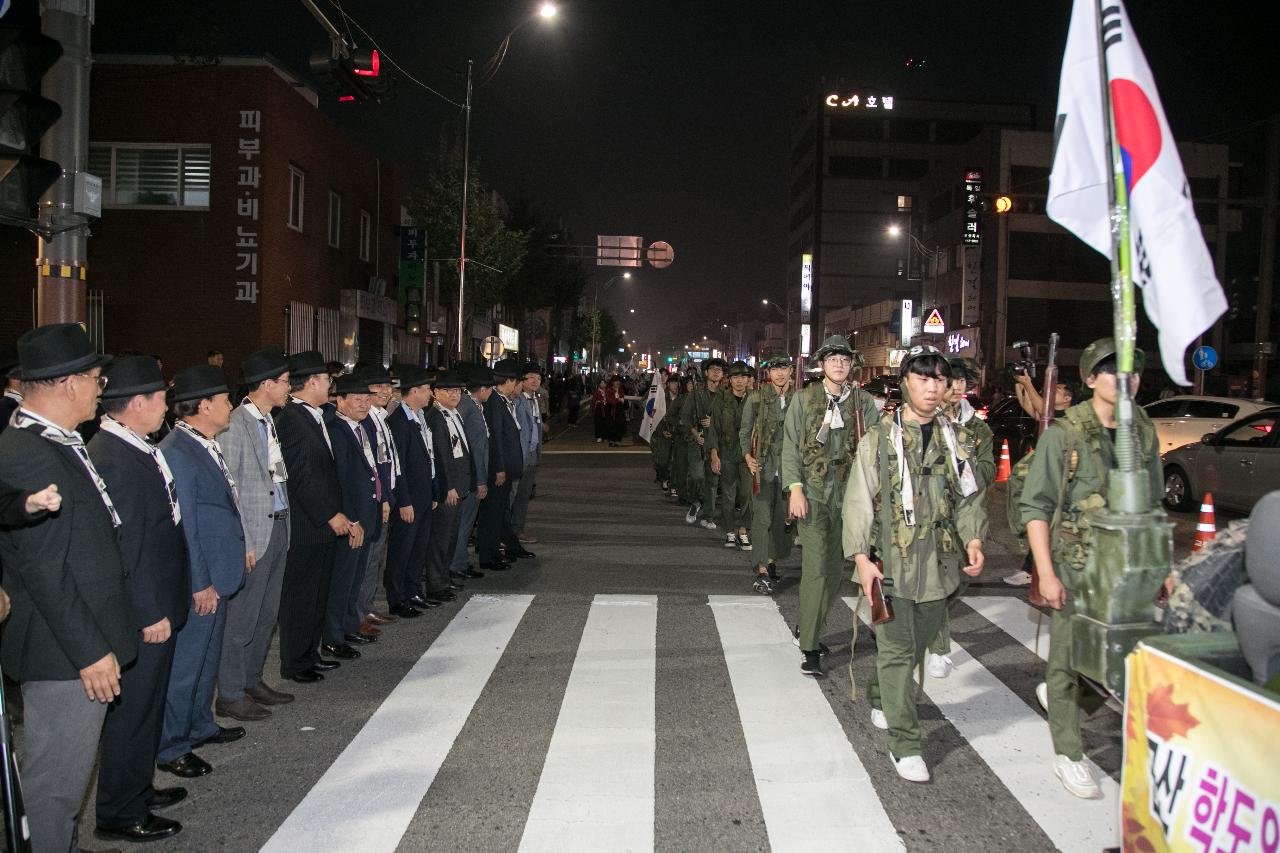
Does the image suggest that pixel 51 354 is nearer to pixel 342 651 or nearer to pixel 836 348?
pixel 342 651

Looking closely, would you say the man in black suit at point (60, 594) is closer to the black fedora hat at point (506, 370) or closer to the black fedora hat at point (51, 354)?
the black fedora hat at point (51, 354)

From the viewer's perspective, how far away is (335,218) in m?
26.2

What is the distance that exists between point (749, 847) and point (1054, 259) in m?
50.4

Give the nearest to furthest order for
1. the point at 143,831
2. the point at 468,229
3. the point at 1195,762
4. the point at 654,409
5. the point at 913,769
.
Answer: the point at 1195,762 → the point at 143,831 → the point at 913,769 → the point at 654,409 → the point at 468,229

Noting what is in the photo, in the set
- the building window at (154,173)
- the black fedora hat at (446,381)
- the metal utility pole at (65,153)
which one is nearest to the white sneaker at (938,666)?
the black fedora hat at (446,381)

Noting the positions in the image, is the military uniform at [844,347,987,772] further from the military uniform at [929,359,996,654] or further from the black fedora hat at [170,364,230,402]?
the black fedora hat at [170,364,230,402]

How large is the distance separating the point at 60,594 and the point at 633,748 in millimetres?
2841

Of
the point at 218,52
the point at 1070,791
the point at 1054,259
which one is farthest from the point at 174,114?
the point at 1054,259

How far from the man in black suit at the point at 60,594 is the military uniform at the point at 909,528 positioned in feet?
11.3

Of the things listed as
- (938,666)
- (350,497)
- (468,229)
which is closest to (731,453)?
(938,666)

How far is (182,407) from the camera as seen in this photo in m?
5.06

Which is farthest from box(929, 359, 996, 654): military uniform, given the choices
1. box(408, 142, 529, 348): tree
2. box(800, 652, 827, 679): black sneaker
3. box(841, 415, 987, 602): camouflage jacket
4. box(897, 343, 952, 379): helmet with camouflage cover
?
box(408, 142, 529, 348): tree

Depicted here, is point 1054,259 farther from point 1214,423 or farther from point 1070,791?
point 1070,791

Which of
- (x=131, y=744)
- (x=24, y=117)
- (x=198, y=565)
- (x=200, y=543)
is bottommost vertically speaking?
(x=131, y=744)
